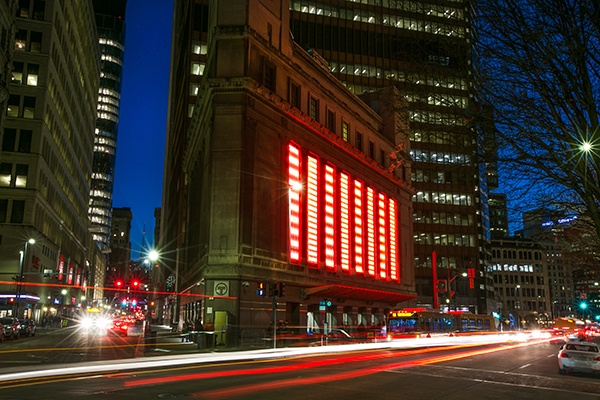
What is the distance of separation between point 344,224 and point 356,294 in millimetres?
6993

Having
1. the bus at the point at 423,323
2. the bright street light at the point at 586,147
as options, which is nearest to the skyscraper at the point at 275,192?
the bus at the point at 423,323

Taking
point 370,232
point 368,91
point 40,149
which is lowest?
point 370,232

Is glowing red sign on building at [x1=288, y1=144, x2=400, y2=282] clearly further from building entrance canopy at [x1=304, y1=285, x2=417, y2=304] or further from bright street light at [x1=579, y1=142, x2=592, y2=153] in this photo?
bright street light at [x1=579, y1=142, x2=592, y2=153]

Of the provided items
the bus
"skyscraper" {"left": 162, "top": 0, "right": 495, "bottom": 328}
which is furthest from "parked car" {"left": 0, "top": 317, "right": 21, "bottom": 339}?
the bus

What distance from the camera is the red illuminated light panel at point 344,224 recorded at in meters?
52.9

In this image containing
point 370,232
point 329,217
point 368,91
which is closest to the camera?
point 329,217

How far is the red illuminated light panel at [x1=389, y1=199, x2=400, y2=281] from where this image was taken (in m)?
64.2

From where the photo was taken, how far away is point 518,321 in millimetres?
149875

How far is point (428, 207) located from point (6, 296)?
67179mm

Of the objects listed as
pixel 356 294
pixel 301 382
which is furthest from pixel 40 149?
pixel 301 382

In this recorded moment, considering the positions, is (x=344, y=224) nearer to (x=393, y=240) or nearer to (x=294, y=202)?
(x=294, y=202)

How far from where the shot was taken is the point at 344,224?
5353cm

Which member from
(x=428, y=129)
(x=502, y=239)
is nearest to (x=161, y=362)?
(x=428, y=129)

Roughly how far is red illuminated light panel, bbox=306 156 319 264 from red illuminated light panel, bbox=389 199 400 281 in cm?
1869
